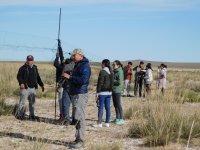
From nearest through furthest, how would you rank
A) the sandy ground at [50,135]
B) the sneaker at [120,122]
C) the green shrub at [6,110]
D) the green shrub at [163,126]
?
the sandy ground at [50,135]
the green shrub at [163,126]
the sneaker at [120,122]
the green shrub at [6,110]

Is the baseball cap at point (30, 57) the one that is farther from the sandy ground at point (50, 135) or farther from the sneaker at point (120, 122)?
the sneaker at point (120, 122)

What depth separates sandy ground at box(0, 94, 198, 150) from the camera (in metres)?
11.0

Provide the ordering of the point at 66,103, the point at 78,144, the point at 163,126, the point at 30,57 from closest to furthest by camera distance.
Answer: the point at 78,144, the point at 163,126, the point at 66,103, the point at 30,57

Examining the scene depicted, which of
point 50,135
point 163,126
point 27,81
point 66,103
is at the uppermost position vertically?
point 27,81

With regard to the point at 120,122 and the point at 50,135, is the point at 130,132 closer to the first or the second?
the point at 50,135

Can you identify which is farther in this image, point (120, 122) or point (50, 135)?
point (120, 122)

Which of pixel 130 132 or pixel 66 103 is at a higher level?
pixel 66 103

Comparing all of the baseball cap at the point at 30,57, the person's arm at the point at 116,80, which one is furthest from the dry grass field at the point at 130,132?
the baseball cap at the point at 30,57

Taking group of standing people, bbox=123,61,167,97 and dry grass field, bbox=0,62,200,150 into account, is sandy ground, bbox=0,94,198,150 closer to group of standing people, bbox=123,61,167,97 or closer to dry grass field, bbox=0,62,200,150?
dry grass field, bbox=0,62,200,150

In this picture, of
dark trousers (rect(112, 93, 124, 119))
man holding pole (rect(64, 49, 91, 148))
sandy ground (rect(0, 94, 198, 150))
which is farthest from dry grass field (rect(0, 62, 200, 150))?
dark trousers (rect(112, 93, 124, 119))

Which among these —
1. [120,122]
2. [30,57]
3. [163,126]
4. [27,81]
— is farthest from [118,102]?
[163,126]

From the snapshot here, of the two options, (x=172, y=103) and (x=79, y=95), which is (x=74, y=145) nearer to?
(x=79, y=95)

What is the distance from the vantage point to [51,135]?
12.7m

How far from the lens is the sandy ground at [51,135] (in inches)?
432
